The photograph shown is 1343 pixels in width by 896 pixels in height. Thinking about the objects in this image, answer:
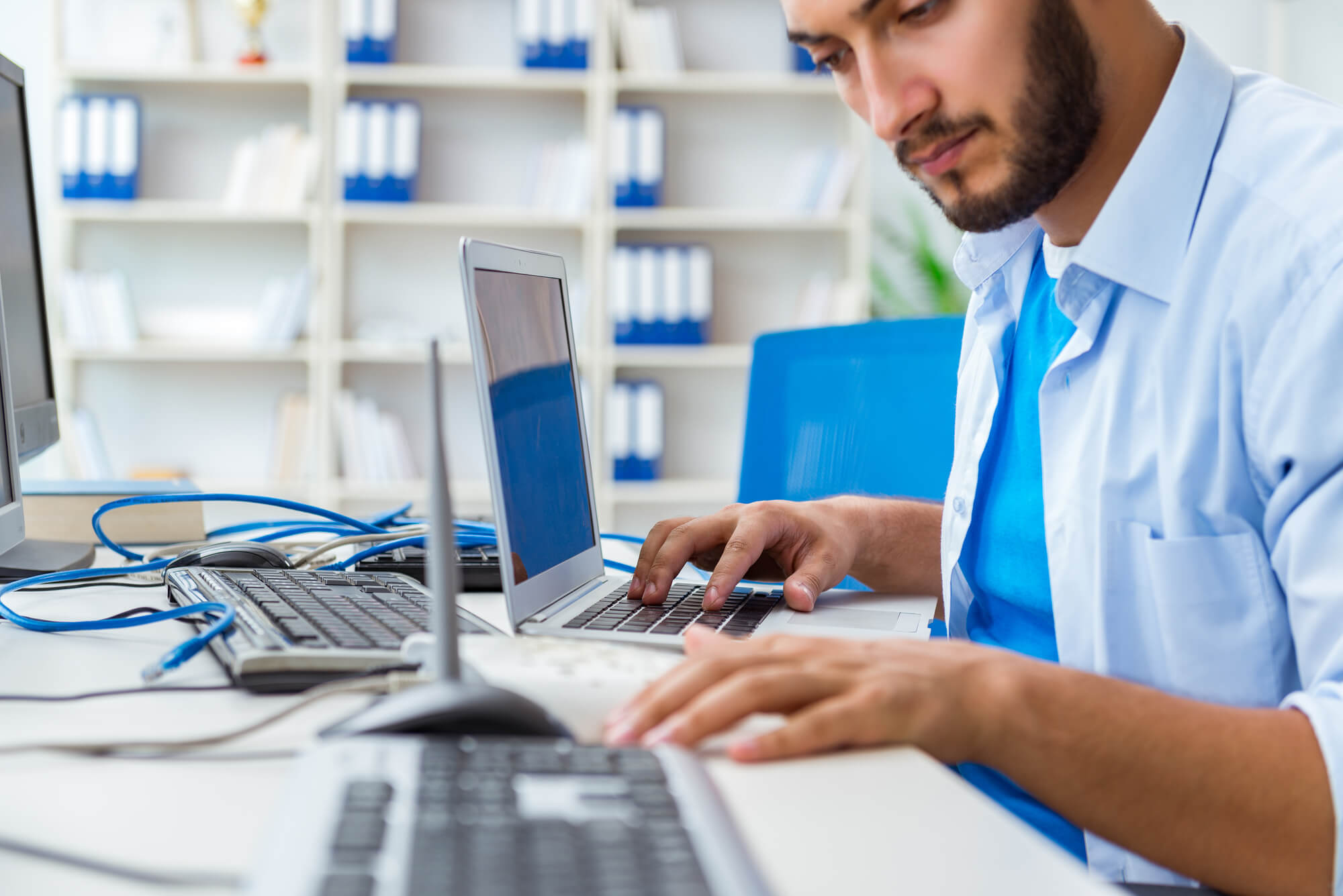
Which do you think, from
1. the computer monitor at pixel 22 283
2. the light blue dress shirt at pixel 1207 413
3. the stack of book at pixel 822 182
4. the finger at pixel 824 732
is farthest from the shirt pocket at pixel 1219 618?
the stack of book at pixel 822 182

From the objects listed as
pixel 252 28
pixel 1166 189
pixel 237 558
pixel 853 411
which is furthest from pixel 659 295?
pixel 1166 189

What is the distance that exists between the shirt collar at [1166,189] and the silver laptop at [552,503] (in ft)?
1.09

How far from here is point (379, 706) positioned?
0.53 m

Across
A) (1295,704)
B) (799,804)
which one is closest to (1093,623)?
(1295,704)

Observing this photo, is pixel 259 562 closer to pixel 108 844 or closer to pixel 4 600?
pixel 4 600

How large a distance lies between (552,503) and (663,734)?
1.48 ft

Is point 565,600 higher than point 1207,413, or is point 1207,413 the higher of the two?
point 1207,413

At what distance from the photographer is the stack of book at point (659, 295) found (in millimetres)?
3373

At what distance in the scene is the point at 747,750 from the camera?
0.52m

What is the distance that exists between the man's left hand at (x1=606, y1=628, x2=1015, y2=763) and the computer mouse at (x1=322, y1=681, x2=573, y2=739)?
0.15 ft

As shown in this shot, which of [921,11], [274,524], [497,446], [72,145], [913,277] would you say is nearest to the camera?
[497,446]

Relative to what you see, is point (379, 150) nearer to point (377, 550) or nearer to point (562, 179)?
point (562, 179)

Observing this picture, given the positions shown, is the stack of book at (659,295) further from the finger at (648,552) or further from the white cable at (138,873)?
the white cable at (138,873)

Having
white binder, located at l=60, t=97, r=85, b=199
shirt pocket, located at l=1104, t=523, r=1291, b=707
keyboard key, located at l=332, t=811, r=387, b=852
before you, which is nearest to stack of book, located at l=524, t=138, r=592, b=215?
white binder, located at l=60, t=97, r=85, b=199
